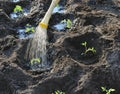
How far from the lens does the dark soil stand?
3.15 m

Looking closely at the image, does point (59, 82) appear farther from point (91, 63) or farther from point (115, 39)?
point (115, 39)

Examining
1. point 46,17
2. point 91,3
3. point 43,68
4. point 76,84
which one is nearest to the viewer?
point 76,84

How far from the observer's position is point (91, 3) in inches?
169

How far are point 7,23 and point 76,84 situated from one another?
1.33 m

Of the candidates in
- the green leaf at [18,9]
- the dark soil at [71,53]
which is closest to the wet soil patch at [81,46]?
the dark soil at [71,53]

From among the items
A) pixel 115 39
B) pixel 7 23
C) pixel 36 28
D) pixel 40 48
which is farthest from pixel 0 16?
pixel 115 39

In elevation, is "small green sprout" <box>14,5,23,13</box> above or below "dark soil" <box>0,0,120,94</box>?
above

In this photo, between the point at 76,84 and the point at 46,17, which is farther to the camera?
the point at 46,17

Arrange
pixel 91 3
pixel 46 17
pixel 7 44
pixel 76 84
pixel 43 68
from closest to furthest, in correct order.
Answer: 1. pixel 76 84
2. pixel 43 68
3. pixel 7 44
4. pixel 46 17
5. pixel 91 3

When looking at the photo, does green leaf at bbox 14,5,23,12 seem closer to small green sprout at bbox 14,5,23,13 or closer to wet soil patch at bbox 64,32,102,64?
small green sprout at bbox 14,5,23,13

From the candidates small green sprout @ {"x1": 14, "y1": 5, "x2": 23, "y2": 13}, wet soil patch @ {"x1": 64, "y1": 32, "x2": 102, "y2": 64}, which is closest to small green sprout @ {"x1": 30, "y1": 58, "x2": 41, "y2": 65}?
wet soil patch @ {"x1": 64, "y1": 32, "x2": 102, "y2": 64}

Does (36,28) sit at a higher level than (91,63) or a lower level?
higher

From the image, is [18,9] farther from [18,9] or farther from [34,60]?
[34,60]

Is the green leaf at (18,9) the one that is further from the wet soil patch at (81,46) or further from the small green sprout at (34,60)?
the small green sprout at (34,60)
